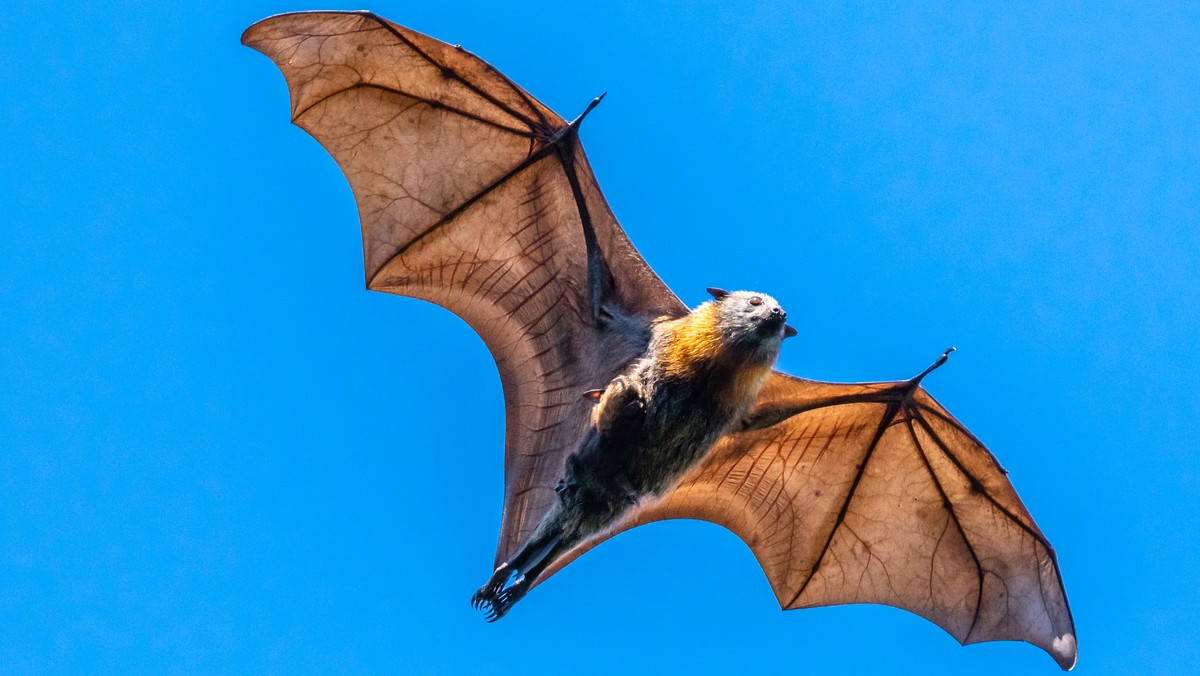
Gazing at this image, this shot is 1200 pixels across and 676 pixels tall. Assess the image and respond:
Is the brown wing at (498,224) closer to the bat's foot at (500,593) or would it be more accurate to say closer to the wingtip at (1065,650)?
the bat's foot at (500,593)

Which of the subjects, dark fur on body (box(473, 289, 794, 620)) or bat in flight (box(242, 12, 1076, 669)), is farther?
bat in flight (box(242, 12, 1076, 669))

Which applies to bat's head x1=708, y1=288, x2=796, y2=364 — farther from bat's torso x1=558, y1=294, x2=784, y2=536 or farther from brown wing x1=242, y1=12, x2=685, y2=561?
brown wing x1=242, y1=12, x2=685, y2=561

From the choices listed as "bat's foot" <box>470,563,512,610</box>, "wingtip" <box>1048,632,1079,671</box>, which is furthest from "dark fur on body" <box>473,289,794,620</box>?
"wingtip" <box>1048,632,1079,671</box>

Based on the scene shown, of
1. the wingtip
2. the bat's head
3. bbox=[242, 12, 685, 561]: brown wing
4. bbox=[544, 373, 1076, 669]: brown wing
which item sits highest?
bbox=[242, 12, 685, 561]: brown wing

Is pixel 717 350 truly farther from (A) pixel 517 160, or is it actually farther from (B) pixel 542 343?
(A) pixel 517 160

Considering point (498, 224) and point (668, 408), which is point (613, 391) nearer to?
point (668, 408)

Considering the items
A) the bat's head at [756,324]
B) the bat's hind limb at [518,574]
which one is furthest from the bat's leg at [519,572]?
the bat's head at [756,324]

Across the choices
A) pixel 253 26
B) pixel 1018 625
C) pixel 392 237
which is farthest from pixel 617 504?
pixel 253 26

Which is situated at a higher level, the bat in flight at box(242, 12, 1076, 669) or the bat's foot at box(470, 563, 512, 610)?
the bat in flight at box(242, 12, 1076, 669)

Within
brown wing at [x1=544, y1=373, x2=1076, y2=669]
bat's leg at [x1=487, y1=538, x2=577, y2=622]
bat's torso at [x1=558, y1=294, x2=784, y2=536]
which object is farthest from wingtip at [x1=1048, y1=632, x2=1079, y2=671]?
bat's leg at [x1=487, y1=538, x2=577, y2=622]
